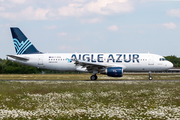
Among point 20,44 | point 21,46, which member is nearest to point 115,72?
point 21,46

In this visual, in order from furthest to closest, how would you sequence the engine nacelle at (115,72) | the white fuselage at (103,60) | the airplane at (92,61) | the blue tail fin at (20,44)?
the blue tail fin at (20,44) → the white fuselage at (103,60) → the airplane at (92,61) → the engine nacelle at (115,72)

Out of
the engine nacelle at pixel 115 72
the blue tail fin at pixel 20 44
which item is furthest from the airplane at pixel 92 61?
the engine nacelle at pixel 115 72

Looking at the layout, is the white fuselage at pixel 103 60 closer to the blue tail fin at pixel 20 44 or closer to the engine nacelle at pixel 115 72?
the blue tail fin at pixel 20 44

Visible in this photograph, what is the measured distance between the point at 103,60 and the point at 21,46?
11703 mm

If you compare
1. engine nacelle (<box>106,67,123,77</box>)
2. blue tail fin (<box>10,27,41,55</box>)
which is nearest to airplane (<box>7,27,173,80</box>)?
blue tail fin (<box>10,27,41,55</box>)

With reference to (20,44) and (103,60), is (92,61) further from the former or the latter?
(20,44)

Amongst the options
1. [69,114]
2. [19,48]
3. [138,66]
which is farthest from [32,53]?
[69,114]

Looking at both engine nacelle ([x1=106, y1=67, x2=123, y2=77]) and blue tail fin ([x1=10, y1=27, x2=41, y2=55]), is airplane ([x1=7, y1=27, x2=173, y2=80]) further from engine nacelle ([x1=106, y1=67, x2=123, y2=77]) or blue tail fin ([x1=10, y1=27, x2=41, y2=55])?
engine nacelle ([x1=106, y1=67, x2=123, y2=77])

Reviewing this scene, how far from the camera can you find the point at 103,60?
3219 cm

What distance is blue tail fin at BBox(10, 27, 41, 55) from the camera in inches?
1356

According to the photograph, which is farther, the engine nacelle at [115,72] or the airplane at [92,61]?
the airplane at [92,61]

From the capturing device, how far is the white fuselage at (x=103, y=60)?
32.1 meters

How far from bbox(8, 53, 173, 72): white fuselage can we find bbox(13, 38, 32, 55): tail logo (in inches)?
42.6

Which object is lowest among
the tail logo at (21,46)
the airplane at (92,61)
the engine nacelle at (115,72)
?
the engine nacelle at (115,72)
